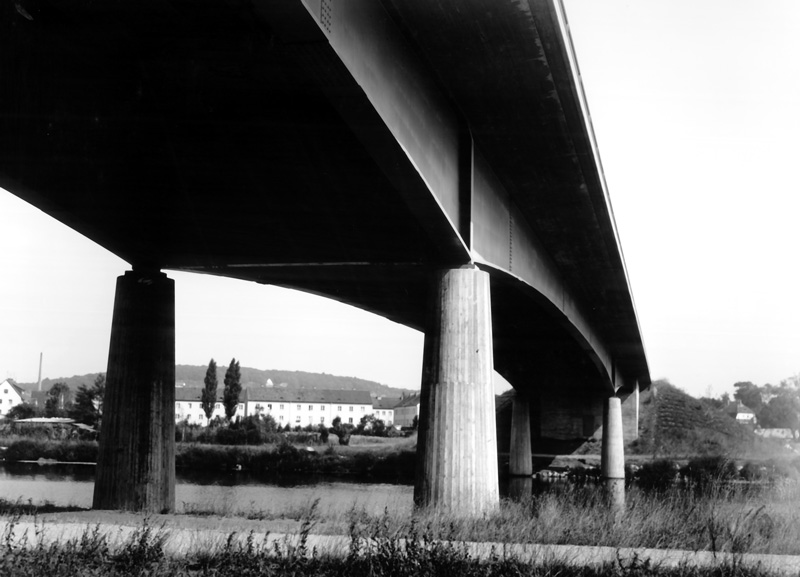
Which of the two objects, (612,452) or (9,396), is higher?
(9,396)

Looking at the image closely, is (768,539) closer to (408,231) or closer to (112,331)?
(408,231)

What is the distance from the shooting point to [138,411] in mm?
17531

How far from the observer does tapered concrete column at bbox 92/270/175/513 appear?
56.7 feet

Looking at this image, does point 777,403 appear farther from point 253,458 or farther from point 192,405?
point 192,405

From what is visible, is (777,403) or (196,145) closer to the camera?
(196,145)

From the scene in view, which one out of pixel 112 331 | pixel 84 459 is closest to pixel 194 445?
pixel 84 459

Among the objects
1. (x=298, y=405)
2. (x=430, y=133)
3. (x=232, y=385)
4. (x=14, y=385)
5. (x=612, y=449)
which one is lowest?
(x=612, y=449)

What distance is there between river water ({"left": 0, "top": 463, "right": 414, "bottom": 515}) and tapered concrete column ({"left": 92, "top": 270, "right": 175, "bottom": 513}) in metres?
10.5

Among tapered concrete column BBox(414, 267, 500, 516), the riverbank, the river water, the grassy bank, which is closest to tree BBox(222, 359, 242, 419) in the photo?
the grassy bank

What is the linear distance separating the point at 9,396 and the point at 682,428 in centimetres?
6983

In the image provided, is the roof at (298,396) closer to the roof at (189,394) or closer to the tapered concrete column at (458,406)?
the roof at (189,394)

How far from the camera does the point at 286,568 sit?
7281mm

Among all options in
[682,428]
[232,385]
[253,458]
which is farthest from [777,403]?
[232,385]

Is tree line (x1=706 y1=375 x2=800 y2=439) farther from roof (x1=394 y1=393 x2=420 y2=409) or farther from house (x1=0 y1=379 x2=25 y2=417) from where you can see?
house (x1=0 y1=379 x2=25 y2=417)
